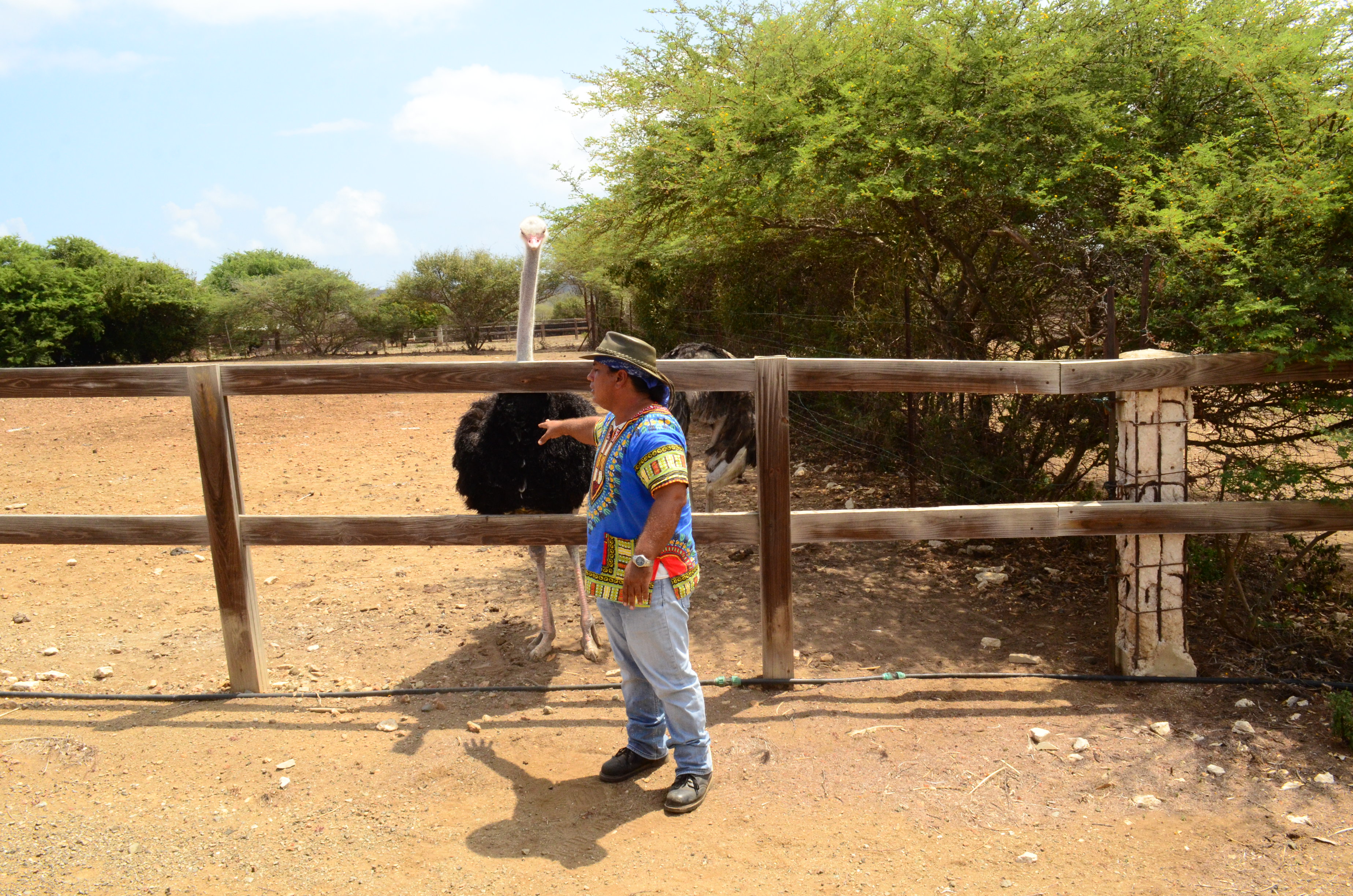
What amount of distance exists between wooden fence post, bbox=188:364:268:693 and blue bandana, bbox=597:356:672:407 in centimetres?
199

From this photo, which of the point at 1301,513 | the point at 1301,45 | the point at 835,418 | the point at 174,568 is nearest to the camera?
the point at 1301,513

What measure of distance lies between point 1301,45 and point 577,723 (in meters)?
4.65

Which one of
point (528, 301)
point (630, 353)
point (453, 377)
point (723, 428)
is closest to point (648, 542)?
point (630, 353)

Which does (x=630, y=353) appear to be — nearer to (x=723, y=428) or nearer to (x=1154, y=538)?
(x=1154, y=538)

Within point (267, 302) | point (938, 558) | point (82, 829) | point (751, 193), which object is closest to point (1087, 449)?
point (938, 558)

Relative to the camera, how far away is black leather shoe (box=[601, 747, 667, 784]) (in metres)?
3.41

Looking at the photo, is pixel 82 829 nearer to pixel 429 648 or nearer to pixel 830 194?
pixel 429 648

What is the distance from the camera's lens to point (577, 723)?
393 centimetres

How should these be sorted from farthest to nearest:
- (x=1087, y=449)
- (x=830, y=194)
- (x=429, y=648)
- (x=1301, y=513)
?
(x=830, y=194) < (x=1087, y=449) < (x=429, y=648) < (x=1301, y=513)

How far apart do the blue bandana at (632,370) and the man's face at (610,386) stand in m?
0.01

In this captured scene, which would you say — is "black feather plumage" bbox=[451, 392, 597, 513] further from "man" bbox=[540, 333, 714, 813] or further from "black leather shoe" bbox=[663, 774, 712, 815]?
"black leather shoe" bbox=[663, 774, 712, 815]

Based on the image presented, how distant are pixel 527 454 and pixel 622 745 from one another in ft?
4.85

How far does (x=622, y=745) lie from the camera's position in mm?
3725

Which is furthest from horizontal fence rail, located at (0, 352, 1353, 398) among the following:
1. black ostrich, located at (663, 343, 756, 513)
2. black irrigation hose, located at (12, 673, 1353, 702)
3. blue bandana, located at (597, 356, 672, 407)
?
black ostrich, located at (663, 343, 756, 513)
